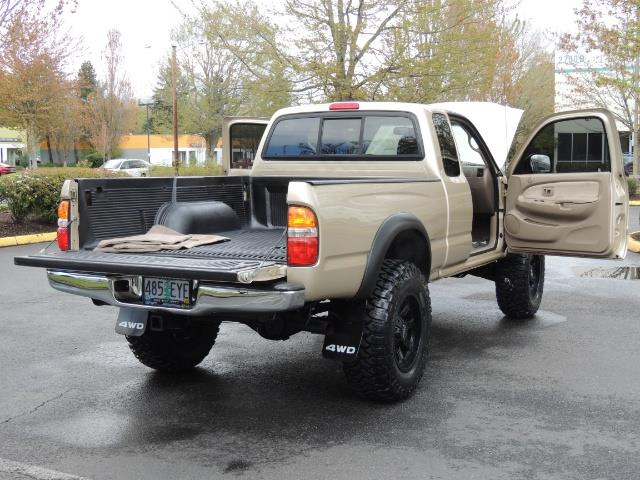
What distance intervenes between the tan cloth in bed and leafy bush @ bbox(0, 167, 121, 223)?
35.5 feet

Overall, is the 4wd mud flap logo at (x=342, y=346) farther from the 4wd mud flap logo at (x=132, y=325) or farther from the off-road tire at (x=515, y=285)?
the off-road tire at (x=515, y=285)

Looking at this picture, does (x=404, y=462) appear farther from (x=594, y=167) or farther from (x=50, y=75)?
(x=50, y=75)

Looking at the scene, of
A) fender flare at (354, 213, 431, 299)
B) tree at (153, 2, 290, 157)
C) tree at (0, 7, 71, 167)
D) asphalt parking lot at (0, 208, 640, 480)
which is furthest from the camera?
tree at (0, 7, 71, 167)

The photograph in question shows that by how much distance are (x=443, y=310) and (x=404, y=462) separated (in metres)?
4.24

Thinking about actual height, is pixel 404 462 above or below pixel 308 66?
below

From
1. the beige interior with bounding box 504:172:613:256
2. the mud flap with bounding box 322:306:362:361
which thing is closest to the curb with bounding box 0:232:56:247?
the beige interior with bounding box 504:172:613:256

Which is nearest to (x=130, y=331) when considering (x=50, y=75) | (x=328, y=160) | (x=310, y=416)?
(x=310, y=416)

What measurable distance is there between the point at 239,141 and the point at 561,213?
3.27 m

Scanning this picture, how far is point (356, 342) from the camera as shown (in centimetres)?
448

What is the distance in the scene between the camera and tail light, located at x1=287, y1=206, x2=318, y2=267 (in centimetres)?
404

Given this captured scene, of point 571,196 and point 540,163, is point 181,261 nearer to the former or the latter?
point 571,196

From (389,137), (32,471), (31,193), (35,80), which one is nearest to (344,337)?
(32,471)

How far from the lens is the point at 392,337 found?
4.62 metres

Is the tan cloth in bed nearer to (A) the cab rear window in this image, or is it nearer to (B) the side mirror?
(A) the cab rear window
